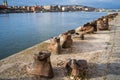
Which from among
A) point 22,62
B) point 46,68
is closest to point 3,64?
point 22,62

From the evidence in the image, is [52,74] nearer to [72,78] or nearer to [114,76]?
[72,78]

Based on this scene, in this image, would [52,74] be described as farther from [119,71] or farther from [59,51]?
[59,51]

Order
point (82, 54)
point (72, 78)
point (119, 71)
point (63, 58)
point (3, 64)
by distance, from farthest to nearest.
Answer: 1. point (82, 54)
2. point (63, 58)
3. point (3, 64)
4. point (119, 71)
5. point (72, 78)

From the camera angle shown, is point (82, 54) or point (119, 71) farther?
point (82, 54)

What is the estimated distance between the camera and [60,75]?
22.7 ft

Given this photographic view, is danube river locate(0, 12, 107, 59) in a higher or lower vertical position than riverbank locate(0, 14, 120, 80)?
lower

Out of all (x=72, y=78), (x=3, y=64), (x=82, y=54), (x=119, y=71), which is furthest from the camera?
(x=82, y=54)

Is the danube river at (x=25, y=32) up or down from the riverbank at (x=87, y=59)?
down

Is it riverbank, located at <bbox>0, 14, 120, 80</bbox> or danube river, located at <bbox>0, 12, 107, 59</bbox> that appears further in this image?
danube river, located at <bbox>0, 12, 107, 59</bbox>

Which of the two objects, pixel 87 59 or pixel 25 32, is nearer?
pixel 87 59

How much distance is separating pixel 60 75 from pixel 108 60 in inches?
85.2

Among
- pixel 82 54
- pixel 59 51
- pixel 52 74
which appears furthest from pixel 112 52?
pixel 52 74

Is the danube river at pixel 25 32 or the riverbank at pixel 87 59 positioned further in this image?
the danube river at pixel 25 32

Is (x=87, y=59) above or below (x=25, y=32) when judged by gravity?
above
